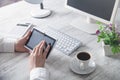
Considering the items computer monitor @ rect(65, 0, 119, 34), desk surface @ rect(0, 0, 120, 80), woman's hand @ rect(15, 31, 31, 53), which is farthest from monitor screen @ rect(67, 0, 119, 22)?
woman's hand @ rect(15, 31, 31, 53)

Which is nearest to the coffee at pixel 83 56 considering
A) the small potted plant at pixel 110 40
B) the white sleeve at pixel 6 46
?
the small potted plant at pixel 110 40

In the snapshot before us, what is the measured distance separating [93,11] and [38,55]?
44 cm

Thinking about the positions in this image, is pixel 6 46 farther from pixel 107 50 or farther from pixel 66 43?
pixel 107 50

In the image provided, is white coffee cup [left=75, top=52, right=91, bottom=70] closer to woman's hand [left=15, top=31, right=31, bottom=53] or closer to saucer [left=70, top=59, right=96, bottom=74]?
saucer [left=70, top=59, right=96, bottom=74]

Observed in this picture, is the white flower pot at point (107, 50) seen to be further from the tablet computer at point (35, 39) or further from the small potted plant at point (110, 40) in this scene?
the tablet computer at point (35, 39)

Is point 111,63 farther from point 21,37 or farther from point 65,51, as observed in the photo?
point 21,37

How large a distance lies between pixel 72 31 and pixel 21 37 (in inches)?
12.7

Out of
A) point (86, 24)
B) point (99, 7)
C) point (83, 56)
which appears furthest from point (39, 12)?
point (83, 56)

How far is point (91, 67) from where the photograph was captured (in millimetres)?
1003

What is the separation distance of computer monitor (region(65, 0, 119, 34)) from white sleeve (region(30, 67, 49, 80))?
1.48ft

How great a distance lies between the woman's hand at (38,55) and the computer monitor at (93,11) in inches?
13.8

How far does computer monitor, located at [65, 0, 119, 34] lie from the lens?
3.70 ft

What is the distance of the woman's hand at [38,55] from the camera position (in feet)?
3.29

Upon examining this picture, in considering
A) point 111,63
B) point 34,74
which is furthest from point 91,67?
point 34,74
